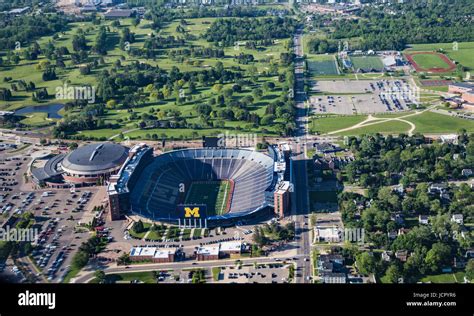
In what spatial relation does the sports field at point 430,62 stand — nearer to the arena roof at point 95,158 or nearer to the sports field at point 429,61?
the sports field at point 429,61

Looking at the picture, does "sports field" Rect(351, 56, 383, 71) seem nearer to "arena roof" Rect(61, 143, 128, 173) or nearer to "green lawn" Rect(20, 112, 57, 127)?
"green lawn" Rect(20, 112, 57, 127)

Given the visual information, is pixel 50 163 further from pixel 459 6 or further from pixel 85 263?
pixel 459 6

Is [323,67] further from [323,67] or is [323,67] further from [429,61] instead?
[429,61]

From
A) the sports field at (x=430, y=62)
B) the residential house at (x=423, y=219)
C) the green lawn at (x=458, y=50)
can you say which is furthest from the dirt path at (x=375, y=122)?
the green lawn at (x=458, y=50)

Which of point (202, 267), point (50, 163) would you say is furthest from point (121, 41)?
point (202, 267)

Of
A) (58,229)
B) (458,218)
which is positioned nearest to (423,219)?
(458,218)

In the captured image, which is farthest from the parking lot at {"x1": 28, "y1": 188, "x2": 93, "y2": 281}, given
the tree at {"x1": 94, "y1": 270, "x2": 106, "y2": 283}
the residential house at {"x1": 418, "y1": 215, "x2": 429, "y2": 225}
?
the residential house at {"x1": 418, "y1": 215, "x2": 429, "y2": 225}
